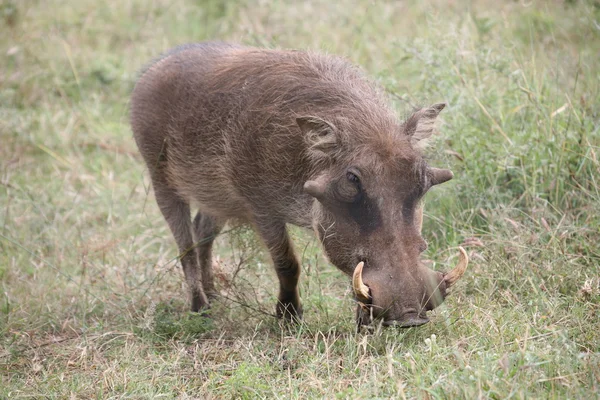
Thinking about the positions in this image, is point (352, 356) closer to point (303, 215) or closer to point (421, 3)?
point (303, 215)

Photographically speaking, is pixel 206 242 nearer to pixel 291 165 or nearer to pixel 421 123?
pixel 291 165

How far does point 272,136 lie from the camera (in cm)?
379

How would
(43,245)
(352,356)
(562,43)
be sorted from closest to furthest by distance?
(352,356), (43,245), (562,43)

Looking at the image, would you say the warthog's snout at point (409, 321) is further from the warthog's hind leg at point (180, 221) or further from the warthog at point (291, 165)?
the warthog's hind leg at point (180, 221)

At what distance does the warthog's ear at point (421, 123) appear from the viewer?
11.6 feet

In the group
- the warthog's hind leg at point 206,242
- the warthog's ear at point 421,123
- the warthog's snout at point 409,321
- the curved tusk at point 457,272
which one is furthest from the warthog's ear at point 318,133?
the warthog's hind leg at point 206,242

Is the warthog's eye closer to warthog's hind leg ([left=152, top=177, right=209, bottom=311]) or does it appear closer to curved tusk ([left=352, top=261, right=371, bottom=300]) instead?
curved tusk ([left=352, top=261, right=371, bottom=300])

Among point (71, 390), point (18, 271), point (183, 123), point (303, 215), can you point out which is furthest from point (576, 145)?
point (18, 271)

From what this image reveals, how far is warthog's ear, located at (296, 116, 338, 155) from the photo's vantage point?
3.48 metres

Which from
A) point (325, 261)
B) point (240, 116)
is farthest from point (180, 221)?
point (240, 116)

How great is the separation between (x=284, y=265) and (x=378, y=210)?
0.82m

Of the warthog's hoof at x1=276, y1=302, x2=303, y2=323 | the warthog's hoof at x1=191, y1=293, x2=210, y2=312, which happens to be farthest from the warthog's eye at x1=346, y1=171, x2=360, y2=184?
the warthog's hoof at x1=191, y1=293, x2=210, y2=312

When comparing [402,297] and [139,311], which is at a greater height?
[402,297]

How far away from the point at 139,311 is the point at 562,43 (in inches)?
170
